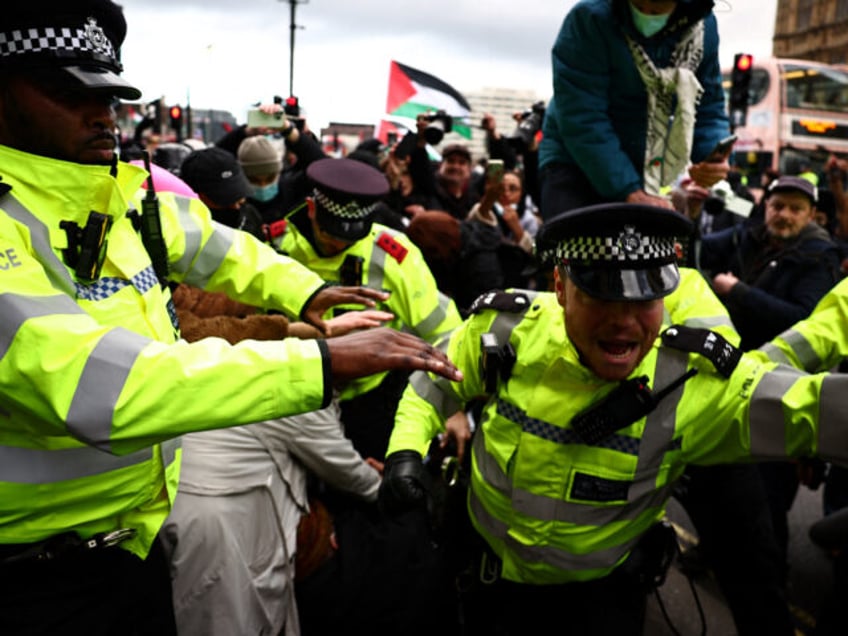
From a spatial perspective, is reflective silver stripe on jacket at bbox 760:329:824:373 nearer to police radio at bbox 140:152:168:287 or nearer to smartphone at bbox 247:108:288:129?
police radio at bbox 140:152:168:287

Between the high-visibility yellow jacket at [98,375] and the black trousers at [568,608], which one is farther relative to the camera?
the black trousers at [568,608]

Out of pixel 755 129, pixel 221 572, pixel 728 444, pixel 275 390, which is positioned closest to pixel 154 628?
pixel 221 572

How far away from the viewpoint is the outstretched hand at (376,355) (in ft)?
4.67

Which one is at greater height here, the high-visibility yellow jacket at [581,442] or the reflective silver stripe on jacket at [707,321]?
the reflective silver stripe on jacket at [707,321]

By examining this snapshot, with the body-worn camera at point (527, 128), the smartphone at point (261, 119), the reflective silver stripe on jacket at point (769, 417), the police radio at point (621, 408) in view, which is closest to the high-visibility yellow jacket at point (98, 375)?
the police radio at point (621, 408)

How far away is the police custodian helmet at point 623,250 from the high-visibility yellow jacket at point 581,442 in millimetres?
261

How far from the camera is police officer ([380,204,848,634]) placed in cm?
182

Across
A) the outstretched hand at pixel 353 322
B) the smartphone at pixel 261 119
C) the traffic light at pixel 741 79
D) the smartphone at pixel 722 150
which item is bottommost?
the outstretched hand at pixel 353 322

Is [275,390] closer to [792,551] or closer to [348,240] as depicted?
[348,240]

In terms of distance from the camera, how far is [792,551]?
405 cm

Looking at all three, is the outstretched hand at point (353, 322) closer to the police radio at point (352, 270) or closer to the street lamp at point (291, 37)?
the police radio at point (352, 270)

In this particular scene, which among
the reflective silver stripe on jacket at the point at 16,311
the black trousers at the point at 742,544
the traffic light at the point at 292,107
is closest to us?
the reflective silver stripe on jacket at the point at 16,311

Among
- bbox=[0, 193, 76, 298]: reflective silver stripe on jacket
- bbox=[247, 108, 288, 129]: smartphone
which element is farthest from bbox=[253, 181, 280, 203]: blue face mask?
bbox=[0, 193, 76, 298]: reflective silver stripe on jacket

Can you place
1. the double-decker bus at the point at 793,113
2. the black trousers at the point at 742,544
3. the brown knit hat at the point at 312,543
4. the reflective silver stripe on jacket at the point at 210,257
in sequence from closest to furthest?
1. the reflective silver stripe on jacket at the point at 210,257
2. the brown knit hat at the point at 312,543
3. the black trousers at the point at 742,544
4. the double-decker bus at the point at 793,113
